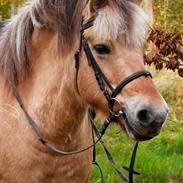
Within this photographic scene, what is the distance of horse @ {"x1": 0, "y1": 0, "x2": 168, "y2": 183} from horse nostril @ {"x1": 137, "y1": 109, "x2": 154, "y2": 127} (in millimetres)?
60

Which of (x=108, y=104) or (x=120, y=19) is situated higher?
(x=120, y=19)

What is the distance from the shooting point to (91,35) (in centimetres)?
294

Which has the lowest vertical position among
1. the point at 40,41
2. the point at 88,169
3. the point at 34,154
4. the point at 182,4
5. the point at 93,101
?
the point at 182,4

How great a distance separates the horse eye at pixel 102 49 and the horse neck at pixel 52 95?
308mm

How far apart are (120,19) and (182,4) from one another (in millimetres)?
15330

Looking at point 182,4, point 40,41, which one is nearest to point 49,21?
point 40,41

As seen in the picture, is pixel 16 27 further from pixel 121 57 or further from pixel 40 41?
pixel 121 57

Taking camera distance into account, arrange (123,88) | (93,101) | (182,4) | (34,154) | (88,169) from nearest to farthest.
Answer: (123,88) → (93,101) → (34,154) → (88,169) → (182,4)

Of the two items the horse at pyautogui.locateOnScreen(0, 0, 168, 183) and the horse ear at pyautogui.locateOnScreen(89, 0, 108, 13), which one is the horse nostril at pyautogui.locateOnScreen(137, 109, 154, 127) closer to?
the horse at pyautogui.locateOnScreen(0, 0, 168, 183)

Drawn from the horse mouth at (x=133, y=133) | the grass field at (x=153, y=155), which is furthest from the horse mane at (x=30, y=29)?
the grass field at (x=153, y=155)

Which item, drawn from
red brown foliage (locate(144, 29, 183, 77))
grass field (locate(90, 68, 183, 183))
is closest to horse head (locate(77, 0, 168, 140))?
grass field (locate(90, 68, 183, 183))

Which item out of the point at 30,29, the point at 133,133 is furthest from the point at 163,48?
the point at 133,133

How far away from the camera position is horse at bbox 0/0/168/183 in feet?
9.35

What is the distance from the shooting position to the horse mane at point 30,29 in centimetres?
316
